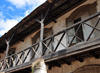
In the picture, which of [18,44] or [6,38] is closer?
[6,38]

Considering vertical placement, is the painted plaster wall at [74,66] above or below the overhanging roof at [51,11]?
below

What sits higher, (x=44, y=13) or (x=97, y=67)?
(x=44, y=13)

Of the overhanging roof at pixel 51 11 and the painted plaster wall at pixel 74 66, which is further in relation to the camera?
the overhanging roof at pixel 51 11

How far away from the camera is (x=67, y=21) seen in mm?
8320

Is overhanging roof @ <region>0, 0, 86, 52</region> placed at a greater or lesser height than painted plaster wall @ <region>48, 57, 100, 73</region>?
greater

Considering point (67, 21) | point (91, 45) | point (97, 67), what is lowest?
point (97, 67)

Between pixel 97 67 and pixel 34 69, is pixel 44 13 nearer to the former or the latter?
pixel 34 69

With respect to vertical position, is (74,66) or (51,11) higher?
(51,11)

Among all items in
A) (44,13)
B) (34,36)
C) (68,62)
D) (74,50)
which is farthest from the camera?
(34,36)

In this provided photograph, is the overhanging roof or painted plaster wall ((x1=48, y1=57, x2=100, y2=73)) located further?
the overhanging roof

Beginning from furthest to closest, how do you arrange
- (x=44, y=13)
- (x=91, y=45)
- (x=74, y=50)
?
(x=44, y=13) → (x=74, y=50) → (x=91, y=45)

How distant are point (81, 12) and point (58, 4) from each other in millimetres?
1382

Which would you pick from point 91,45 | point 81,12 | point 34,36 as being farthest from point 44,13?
point 91,45

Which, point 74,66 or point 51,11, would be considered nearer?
point 74,66
